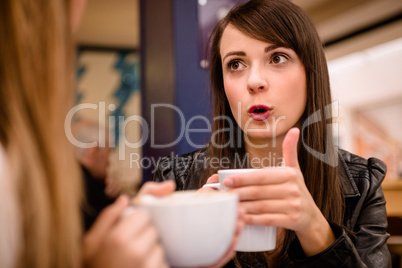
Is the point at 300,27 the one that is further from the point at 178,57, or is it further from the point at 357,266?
the point at 178,57

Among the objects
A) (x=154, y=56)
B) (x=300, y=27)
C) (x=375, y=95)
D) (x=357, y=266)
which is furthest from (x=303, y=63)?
(x=375, y=95)

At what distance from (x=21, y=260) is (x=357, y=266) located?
2.29ft

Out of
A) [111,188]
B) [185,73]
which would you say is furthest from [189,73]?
[111,188]

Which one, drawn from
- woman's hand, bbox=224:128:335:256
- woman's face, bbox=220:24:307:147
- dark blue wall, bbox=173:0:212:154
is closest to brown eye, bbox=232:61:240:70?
woman's face, bbox=220:24:307:147

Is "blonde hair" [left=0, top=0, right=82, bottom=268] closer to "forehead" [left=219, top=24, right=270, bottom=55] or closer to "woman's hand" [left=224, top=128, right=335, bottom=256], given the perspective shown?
"woman's hand" [left=224, top=128, right=335, bottom=256]

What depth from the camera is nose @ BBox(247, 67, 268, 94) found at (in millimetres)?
1040

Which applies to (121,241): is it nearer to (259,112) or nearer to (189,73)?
(259,112)

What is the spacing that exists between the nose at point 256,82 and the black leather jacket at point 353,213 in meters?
0.44

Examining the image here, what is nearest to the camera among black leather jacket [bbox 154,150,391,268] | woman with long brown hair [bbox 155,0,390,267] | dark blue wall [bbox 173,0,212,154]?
black leather jacket [bbox 154,150,391,268]

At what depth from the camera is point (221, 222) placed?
17.7 inches

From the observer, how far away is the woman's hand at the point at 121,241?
1.26 ft

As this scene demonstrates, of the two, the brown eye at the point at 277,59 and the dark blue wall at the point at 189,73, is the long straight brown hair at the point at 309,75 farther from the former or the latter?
the dark blue wall at the point at 189,73

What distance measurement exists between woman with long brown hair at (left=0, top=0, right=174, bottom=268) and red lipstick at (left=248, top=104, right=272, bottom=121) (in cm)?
70

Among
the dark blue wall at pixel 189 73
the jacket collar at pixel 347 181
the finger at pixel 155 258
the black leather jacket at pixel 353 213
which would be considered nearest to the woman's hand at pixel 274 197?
the black leather jacket at pixel 353 213
